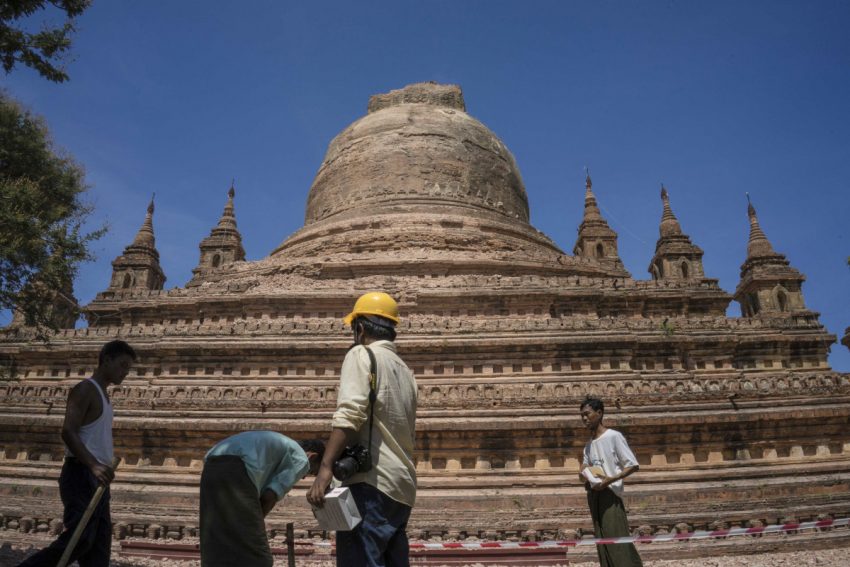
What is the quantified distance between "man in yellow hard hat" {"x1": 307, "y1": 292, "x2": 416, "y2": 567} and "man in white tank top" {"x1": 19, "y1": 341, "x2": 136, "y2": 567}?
6.78 feet

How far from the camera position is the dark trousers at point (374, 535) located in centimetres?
357

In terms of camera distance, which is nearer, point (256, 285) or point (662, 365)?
point (662, 365)

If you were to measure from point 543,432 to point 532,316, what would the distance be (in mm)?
7559

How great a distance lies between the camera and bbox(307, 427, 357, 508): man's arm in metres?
3.47

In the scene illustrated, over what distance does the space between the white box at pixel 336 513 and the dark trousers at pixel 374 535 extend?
117 millimetres

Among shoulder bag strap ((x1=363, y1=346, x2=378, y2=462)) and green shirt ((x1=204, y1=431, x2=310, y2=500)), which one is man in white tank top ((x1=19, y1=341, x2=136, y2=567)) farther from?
shoulder bag strap ((x1=363, y1=346, x2=378, y2=462))

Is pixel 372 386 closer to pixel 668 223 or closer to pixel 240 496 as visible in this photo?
pixel 240 496

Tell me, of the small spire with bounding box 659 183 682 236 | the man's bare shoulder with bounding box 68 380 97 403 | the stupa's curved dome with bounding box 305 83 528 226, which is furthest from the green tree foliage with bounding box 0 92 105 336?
the small spire with bounding box 659 183 682 236

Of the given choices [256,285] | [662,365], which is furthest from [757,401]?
[256,285]

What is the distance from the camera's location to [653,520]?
32.2 ft

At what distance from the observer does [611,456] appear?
615cm

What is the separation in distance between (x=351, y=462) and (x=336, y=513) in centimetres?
28

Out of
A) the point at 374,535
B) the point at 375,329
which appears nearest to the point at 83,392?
the point at 375,329

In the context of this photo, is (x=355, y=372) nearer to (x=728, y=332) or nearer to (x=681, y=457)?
(x=681, y=457)
